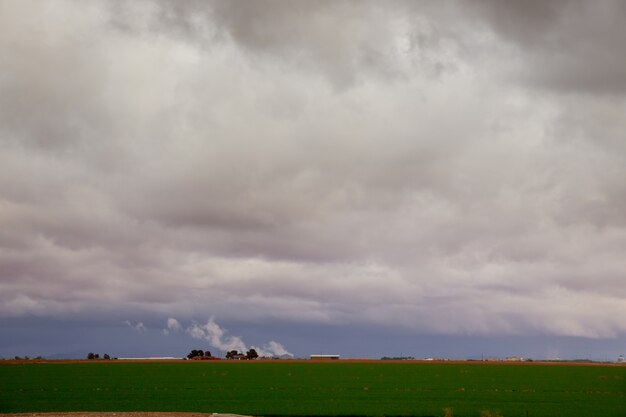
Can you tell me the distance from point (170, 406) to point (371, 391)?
2471 cm

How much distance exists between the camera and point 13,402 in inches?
2251

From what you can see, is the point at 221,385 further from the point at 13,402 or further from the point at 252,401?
the point at 13,402

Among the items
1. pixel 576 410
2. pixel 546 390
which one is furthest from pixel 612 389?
pixel 576 410

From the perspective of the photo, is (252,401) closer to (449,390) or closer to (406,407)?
(406,407)

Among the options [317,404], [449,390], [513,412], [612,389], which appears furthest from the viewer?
[612,389]

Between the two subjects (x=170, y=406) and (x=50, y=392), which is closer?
(x=170, y=406)

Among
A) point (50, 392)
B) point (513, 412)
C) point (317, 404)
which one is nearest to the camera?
point (513, 412)

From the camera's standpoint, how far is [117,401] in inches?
2304

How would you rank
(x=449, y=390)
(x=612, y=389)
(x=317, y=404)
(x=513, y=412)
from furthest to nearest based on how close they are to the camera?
(x=612, y=389) → (x=449, y=390) → (x=317, y=404) → (x=513, y=412)

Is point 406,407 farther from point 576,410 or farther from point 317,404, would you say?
point 576,410

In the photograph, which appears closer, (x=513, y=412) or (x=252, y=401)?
(x=513, y=412)

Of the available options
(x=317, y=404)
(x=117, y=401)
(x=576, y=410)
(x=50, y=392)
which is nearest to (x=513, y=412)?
(x=576, y=410)

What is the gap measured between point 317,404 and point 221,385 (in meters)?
26.1

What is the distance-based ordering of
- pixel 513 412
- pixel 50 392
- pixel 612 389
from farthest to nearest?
pixel 612 389, pixel 50 392, pixel 513 412
